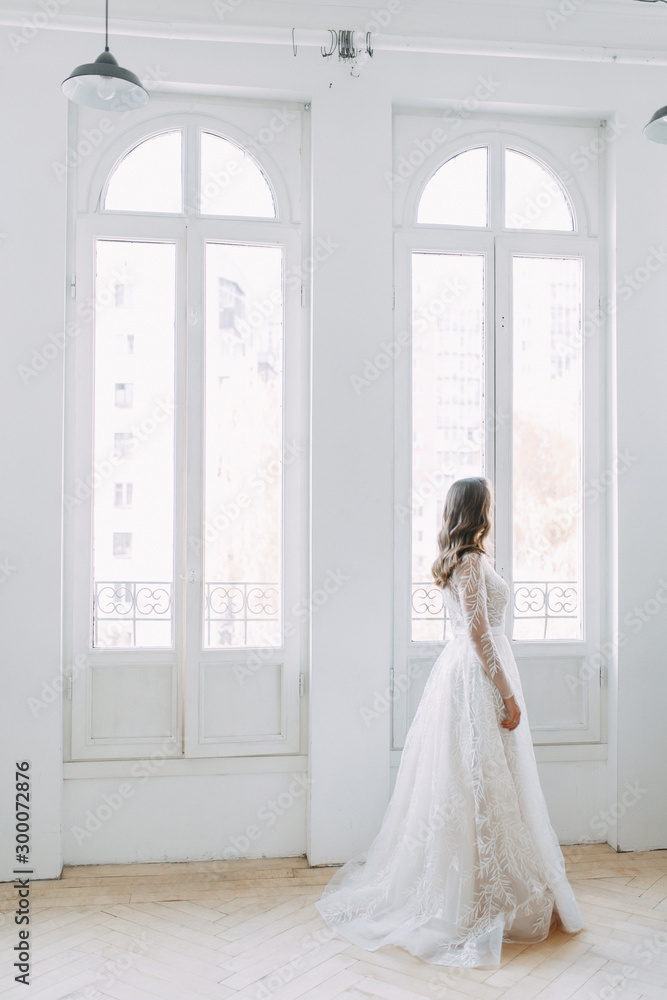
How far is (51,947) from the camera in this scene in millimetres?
2818

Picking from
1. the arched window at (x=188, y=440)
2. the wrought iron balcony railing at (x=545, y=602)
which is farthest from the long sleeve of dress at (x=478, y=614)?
the arched window at (x=188, y=440)

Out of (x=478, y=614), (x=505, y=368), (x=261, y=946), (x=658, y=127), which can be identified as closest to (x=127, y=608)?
(x=261, y=946)

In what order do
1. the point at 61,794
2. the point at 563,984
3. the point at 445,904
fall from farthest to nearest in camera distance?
the point at 61,794 → the point at 445,904 → the point at 563,984

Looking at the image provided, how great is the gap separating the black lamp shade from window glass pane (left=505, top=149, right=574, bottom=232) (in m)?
1.85

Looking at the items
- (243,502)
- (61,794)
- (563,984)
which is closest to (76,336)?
(243,502)

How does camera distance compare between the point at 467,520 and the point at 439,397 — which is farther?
the point at 439,397

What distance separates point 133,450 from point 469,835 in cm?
216

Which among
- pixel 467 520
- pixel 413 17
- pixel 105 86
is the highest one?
pixel 413 17

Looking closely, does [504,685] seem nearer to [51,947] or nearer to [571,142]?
[51,947]

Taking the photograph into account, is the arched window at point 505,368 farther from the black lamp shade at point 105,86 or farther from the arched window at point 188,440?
the black lamp shade at point 105,86

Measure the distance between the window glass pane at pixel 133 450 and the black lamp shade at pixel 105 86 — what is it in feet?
2.52

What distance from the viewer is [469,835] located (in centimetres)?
282

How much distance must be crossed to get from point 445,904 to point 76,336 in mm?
2782

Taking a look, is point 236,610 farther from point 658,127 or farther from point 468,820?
point 658,127
